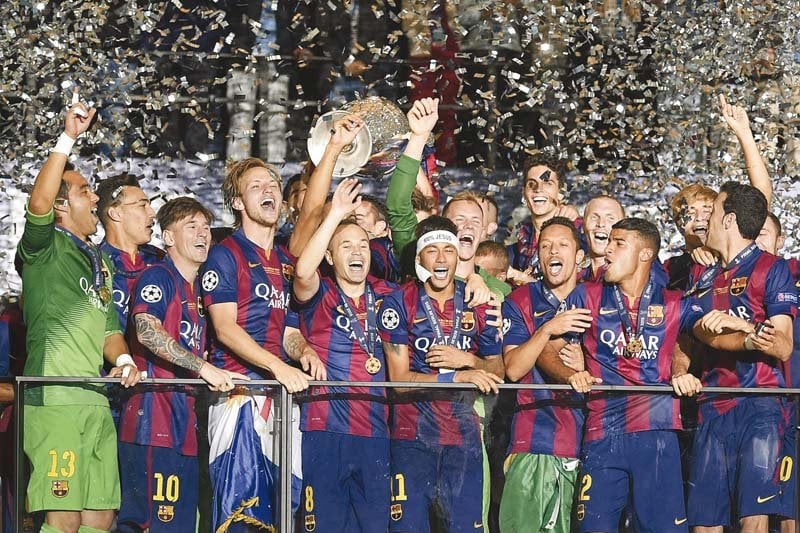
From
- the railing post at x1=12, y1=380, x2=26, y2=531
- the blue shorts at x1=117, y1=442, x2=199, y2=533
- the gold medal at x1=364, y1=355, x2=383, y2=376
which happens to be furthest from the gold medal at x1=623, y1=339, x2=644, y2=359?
the railing post at x1=12, y1=380, x2=26, y2=531

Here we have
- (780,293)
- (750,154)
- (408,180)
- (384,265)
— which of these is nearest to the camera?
(780,293)

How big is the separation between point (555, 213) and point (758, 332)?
1762 millimetres

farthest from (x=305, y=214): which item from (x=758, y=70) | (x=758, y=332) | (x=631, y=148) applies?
(x=758, y=70)

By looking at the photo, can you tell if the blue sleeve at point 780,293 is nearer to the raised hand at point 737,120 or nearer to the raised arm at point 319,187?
the raised hand at point 737,120

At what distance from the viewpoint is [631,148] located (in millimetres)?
9578

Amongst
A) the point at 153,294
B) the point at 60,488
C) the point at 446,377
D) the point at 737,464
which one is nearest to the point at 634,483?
the point at 737,464

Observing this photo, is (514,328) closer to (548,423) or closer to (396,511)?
(548,423)

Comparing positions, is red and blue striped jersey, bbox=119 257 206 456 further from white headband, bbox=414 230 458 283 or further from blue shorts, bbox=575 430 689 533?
blue shorts, bbox=575 430 689 533

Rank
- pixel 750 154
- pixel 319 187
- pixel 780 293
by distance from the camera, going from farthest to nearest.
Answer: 1. pixel 750 154
2. pixel 319 187
3. pixel 780 293

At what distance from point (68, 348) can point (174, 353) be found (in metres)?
0.46

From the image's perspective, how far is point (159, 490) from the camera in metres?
5.74

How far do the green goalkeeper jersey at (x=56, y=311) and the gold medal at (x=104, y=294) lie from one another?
0.17ft

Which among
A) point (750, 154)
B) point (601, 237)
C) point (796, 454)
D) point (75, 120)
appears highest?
point (750, 154)

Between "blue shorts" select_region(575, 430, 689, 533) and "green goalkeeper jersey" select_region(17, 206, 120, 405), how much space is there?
2046 millimetres
